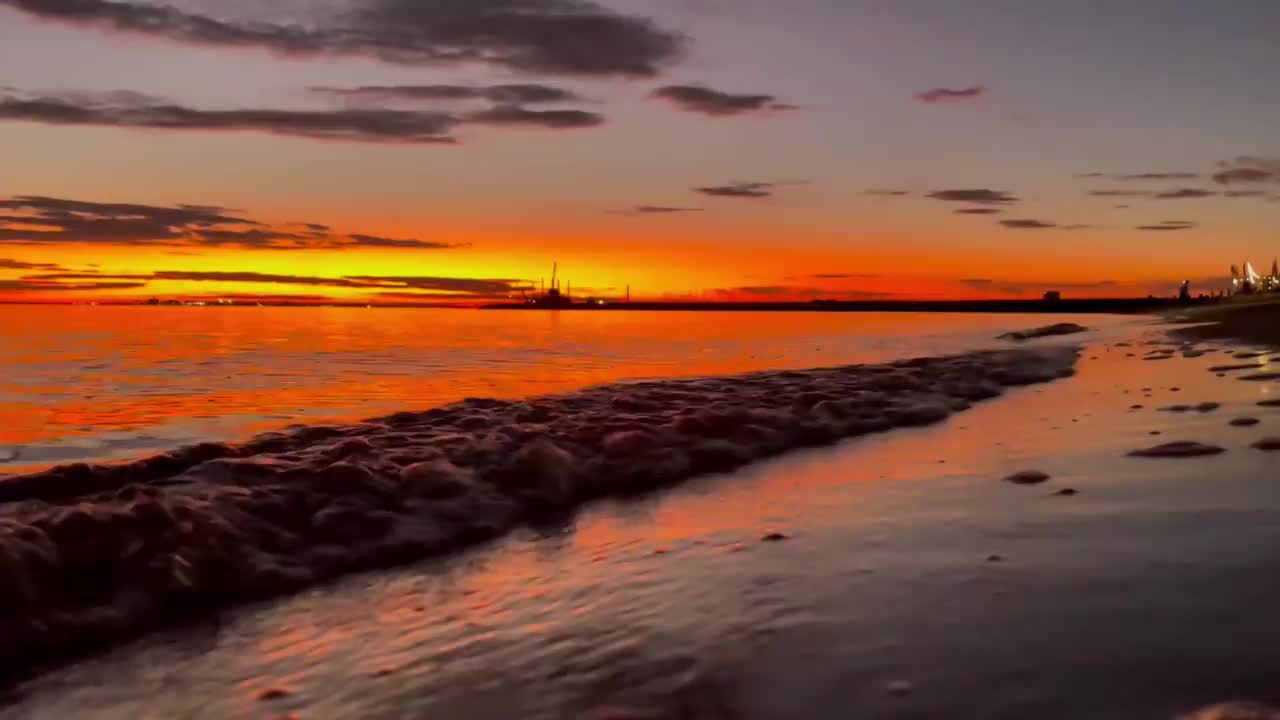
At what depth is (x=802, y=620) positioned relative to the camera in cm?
389

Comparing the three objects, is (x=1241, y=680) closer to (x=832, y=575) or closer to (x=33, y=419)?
(x=832, y=575)

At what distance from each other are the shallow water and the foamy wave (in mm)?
412

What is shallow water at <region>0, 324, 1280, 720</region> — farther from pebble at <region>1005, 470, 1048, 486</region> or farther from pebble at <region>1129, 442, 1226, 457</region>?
pebble at <region>1129, 442, 1226, 457</region>

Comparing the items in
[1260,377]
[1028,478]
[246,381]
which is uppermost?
[1260,377]

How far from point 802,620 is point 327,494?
3912 mm

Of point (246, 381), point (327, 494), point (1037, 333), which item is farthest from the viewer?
point (1037, 333)

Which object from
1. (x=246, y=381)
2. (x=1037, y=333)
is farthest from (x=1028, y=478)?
(x=1037, y=333)

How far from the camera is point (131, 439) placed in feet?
35.2

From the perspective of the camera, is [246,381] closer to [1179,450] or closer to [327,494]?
[327,494]

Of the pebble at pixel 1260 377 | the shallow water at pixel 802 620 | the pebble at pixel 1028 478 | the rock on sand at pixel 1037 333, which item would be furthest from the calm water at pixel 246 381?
the rock on sand at pixel 1037 333

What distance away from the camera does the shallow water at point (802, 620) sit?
310 cm

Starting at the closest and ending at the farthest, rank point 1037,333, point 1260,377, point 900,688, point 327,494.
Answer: point 900,688, point 327,494, point 1260,377, point 1037,333

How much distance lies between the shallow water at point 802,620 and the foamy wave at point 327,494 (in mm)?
412

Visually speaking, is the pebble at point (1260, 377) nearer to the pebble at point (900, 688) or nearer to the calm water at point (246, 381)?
the calm water at point (246, 381)
